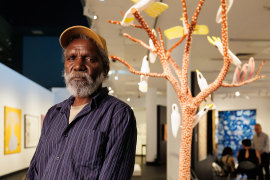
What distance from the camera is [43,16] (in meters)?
13.0

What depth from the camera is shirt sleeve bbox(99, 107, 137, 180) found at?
4.31ft

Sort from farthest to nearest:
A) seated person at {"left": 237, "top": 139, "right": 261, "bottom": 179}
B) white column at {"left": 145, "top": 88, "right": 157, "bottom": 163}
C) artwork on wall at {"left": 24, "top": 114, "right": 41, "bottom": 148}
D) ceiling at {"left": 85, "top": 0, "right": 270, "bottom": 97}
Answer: white column at {"left": 145, "top": 88, "right": 157, "bottom": 163}, artwork on wall at {"left": 24, "top": 114, "right": 41, "bottom": 148}, seated person at {"left": 237, "top": 139, "right": 261, "bottom": 179}, ceiling at {"left": 85, "top": 0, "right": 270, "bottom": 97}

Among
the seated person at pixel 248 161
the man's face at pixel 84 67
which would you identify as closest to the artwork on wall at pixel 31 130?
the seated person at pixel 248 161

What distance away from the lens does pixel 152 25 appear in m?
5.95

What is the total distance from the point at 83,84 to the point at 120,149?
1.24 ft

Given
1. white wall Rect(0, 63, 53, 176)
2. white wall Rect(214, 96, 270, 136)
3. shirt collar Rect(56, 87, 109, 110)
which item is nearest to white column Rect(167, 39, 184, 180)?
shirt collar Rect(56, 87, 109, 110)

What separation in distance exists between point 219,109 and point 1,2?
1056 centimetres

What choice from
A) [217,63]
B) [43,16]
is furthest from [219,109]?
[43,16]

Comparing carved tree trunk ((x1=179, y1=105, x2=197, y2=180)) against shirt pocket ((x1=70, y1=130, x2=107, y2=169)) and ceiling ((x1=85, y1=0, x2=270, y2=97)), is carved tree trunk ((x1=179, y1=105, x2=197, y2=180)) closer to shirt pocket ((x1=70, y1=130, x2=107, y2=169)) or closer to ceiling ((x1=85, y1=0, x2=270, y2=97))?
shirt pocket ((x1=70, y1=130, x2=107, y2=169))

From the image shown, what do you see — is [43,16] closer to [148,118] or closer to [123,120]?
[148,118]

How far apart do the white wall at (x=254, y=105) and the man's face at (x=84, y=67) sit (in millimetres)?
15256

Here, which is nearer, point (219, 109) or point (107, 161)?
point (107, 161)

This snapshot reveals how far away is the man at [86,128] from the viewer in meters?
1.35

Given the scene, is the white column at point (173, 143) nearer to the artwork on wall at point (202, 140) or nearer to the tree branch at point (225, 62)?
the artwork on wall at point (202, 140)
